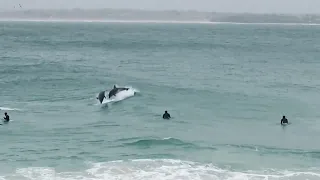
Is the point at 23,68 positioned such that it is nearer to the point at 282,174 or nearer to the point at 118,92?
the point at 118,92

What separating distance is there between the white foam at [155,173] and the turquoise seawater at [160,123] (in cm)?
6

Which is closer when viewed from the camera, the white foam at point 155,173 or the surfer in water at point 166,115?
the white foam at point 155,173

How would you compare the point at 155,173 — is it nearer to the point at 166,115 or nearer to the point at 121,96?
the point at 166,115

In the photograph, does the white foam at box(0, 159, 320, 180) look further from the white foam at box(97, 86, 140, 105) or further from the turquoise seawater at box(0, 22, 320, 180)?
the white foam at box(97, 86, 140, 105)

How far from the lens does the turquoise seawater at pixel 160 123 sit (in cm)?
3625

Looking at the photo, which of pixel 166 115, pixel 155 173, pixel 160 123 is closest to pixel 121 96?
pixel 166 115

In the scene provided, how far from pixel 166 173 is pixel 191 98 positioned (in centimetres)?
2810

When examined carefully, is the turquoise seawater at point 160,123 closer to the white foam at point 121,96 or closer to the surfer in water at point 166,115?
the white foam at point 121,96

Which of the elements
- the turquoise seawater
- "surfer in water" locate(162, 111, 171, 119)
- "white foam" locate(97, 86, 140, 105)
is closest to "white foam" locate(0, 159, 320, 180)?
the turquoise seawater

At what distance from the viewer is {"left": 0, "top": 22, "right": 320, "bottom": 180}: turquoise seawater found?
3625 centimetres

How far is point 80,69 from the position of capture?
87.9 metres

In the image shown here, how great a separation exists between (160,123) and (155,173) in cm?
1514

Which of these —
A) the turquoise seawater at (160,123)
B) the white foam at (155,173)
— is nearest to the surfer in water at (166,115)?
the turquoise seawater at (160,123)

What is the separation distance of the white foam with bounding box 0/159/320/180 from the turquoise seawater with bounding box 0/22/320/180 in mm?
58
